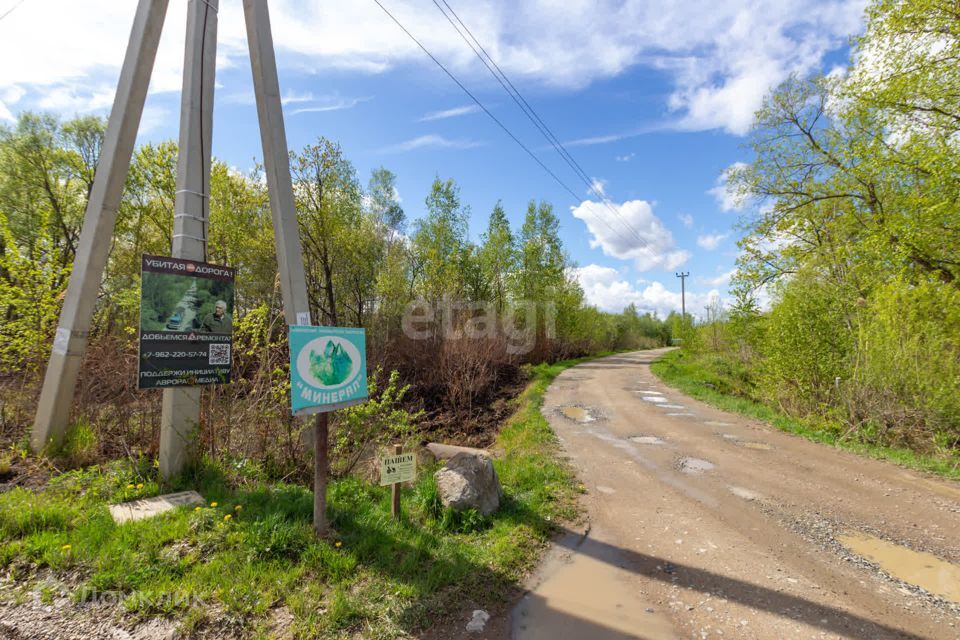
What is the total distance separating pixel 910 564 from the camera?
3.49 metres

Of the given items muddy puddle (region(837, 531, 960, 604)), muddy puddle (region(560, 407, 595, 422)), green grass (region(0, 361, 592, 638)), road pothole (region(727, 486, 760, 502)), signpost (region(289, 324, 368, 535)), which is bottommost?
road pothole (region(727, 486, 760, 502))

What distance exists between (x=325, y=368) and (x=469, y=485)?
2.06 meters

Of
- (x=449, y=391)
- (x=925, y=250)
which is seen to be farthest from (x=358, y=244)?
(x=925, y=250)

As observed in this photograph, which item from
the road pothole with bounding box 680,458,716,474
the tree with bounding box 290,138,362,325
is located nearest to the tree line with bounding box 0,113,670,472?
the tree with bounding box 290,138,362,325

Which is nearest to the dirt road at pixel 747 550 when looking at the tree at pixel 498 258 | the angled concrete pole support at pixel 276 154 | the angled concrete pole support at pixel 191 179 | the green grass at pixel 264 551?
the green grass at pixel 264 551

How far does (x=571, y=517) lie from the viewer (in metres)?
4.51

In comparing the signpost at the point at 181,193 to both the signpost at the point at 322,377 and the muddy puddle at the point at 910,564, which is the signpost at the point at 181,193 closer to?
the signpost at the point at 322,377

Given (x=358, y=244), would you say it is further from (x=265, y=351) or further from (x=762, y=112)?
(x=762, y=112)

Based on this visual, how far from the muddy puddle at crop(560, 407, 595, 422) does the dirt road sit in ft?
7.61

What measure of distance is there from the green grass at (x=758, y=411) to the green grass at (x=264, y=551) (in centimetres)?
593

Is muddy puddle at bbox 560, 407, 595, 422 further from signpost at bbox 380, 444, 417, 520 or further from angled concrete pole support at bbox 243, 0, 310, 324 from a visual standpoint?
angled concrete pole support at bbox 243, 0, 310, 324

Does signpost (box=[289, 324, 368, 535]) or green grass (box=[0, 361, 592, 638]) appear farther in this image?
signpost (box=[289, 324, 368, 535])

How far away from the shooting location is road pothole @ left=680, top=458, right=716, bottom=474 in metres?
6.01

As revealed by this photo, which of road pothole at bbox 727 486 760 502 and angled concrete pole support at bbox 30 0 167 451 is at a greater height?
angled concrete pole support at bbox 30 0 167 451
